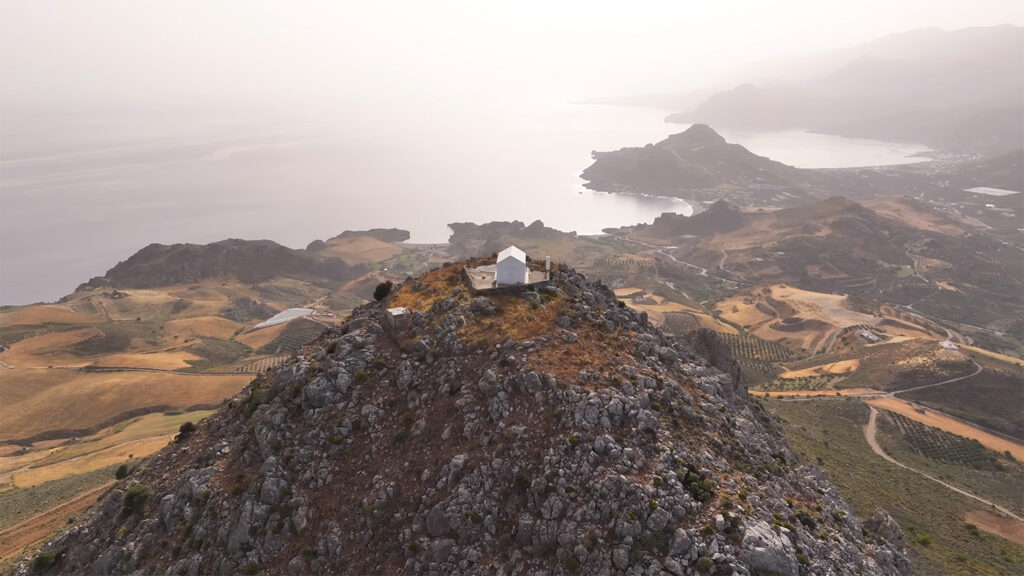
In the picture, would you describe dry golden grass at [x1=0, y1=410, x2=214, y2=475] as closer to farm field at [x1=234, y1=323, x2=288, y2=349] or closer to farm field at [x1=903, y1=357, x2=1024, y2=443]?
farm field at [x1=234, y1=323, x2=288, y2=349]

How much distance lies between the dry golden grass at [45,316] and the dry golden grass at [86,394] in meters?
47.1

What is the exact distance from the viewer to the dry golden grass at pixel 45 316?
450ft

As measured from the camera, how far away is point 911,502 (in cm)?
5434

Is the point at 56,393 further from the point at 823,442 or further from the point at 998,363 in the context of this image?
the point at 998,363

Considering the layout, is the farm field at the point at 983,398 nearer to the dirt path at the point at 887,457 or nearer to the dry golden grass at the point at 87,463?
the dirt path at the point at 887,457

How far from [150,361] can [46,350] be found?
111 feet

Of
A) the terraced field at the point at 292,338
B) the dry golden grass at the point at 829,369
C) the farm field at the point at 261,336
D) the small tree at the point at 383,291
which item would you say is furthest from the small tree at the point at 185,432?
the dry golden grass at the point at 829,369

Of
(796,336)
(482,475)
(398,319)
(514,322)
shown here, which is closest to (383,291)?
(398,319)

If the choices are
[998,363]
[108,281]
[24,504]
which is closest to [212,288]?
[108,281]

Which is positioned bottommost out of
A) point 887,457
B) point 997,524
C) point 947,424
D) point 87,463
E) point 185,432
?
point 947,424

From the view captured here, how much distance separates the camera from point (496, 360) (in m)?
34.5

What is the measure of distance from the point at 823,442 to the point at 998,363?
3125 inches

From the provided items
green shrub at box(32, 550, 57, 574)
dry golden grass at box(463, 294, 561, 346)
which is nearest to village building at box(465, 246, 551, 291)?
dry golden grass at box(463, 294, 561, 346)

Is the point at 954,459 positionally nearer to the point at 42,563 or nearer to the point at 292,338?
the point at 42,563
